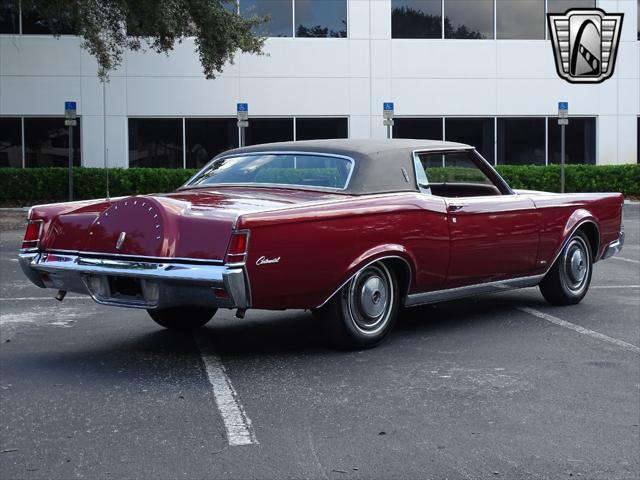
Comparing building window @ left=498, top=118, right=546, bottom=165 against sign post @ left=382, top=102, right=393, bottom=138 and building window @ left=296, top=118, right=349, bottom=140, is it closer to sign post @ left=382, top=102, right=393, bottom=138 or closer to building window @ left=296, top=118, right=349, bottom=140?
sign post @ left=382, top=102, right=393, bottom=138

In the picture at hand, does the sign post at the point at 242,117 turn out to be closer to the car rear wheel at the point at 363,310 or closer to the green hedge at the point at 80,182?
the green hedge at the point at 80,182

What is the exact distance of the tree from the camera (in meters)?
21.4

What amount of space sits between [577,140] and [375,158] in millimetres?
25208

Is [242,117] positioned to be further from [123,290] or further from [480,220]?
[123,290]

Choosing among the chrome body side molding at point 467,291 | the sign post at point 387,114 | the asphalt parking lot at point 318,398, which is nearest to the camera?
the asphalt parking lot at point 318,398

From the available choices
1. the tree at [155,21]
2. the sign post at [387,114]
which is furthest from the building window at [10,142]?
the sign post at [387,114]

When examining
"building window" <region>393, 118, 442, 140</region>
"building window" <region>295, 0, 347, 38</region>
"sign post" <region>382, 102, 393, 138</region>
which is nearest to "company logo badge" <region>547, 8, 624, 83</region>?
"building window" <region>393, 118, 442, 140</region>

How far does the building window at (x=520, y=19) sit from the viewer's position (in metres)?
30.6

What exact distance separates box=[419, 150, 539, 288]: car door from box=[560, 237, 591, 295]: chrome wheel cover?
682mm

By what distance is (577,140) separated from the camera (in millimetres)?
31375

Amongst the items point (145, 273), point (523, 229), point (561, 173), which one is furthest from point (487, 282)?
point (561, 173)

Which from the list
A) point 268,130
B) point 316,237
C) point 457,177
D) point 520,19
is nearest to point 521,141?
point 520,19

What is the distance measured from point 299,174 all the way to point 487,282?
5.91 feet

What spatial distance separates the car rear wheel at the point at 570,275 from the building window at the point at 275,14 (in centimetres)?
2128
